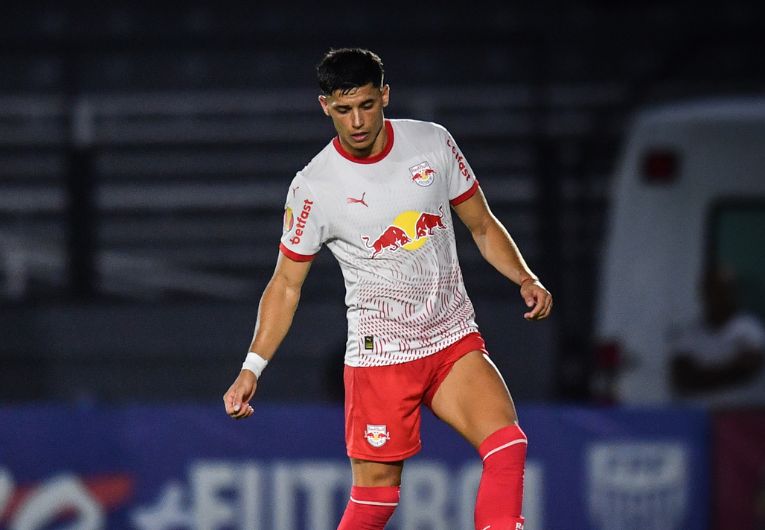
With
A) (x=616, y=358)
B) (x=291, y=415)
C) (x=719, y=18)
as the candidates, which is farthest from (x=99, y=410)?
(x=719, y=18)

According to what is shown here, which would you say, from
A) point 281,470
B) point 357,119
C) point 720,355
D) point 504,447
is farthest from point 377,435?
point 720,355

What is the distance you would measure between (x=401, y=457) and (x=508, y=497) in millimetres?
430

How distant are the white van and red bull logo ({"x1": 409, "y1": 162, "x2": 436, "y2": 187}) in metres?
3.97

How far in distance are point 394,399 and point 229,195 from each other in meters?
6.36

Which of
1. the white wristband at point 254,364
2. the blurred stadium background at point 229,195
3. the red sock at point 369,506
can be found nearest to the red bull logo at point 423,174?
the white wristband at point 254,364

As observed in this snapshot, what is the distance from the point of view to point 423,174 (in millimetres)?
4848

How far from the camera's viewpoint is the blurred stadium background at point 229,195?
995 centimetres

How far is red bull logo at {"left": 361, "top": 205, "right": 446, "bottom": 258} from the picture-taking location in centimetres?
482

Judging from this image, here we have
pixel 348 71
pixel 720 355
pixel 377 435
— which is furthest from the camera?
pixel 720 355

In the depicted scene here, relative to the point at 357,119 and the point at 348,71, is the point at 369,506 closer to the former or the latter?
the point at 357,119

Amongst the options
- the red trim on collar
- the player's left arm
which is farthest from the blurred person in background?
the red trim on collar

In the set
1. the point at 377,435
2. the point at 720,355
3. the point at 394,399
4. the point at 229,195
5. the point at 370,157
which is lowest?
the point at 720,355

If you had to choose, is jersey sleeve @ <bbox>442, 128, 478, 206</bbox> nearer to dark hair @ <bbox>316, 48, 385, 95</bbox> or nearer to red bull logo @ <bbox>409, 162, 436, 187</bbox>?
red bull logo @ <bbox>409, 162, 436, 187</bbox>

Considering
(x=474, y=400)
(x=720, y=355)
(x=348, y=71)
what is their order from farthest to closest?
1. (x=720, y=355)
2. (x=474, y=400)
3. (x=348, y=71)
